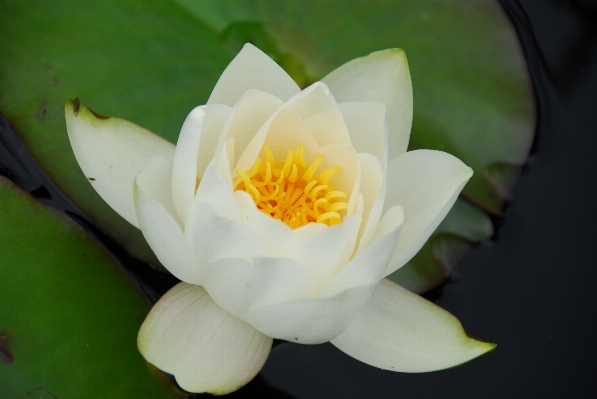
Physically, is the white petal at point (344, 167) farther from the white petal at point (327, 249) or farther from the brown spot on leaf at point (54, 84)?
the brown spot on leaf at point (54, 84)

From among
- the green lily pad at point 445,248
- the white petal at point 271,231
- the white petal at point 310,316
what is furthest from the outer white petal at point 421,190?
the green lily pad at point 445,248

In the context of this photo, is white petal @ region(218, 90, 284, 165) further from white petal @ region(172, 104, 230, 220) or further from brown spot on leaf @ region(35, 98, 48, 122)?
brown spot on leaf @ region(35, 98, 48, 122)

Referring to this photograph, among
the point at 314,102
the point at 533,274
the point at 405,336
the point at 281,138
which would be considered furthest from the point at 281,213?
the point at 533,274

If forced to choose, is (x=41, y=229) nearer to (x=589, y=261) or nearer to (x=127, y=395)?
(x=127, y=395)

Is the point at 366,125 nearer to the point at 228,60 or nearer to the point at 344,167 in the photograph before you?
the point at 344,167

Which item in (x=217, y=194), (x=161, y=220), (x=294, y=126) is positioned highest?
(x=294, y=126)

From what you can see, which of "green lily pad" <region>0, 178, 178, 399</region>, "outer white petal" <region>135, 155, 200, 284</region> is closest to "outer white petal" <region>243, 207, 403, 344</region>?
"outer white petal" <region>135, 155, 200, 284</region>
